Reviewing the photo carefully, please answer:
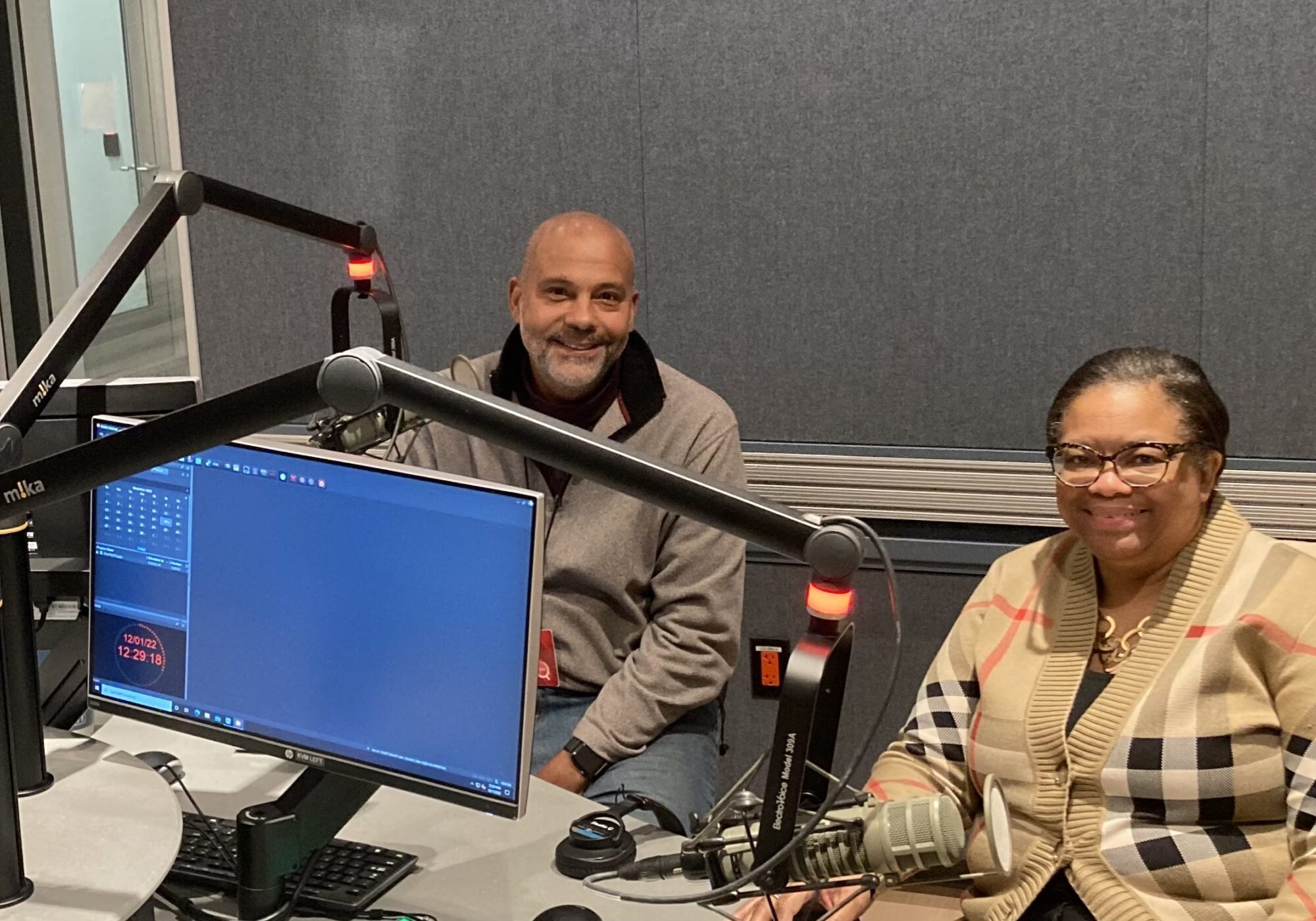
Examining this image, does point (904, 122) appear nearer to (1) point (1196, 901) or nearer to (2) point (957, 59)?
(2) point (957, 59)

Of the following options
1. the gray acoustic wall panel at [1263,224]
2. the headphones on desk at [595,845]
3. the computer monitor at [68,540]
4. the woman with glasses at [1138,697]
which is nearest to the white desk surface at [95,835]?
the computer monitor at [68,540]

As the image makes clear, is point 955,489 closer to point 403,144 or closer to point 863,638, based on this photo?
point 863,638

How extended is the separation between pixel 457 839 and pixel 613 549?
810 mm

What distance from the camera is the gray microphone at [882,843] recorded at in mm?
1123

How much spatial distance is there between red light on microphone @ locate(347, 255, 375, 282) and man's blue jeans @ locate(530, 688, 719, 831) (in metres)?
0.72

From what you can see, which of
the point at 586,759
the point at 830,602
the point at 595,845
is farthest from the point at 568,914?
the point at 586,759

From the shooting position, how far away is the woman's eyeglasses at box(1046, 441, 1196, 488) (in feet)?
5.97

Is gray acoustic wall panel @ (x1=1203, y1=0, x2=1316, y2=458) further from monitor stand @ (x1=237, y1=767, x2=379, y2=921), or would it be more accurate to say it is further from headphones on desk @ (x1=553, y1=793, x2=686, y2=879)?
monitor stand @ (x1=237, y1=767, x2=379, y2=921)

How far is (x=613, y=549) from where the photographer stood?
2363 mm

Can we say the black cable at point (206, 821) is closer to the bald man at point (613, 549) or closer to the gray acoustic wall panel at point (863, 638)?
the bald man at point (613, 549)

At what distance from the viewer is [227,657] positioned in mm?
1556

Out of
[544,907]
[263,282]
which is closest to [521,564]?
[544,907]

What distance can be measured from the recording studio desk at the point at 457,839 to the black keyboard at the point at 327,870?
0.07 ft

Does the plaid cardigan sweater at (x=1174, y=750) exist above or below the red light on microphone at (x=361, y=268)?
below
